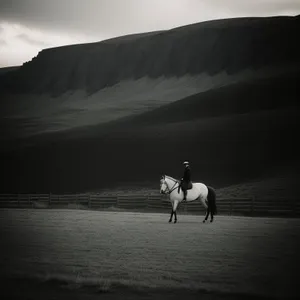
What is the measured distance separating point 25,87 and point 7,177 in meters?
73.2

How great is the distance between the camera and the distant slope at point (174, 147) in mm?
60156

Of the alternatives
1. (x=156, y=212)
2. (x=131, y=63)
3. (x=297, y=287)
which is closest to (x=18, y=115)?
(x=131, y=63)

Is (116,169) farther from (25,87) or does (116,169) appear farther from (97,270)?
(25,87)

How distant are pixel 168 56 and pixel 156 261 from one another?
119288 mm

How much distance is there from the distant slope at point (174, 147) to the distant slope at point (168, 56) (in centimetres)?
2886

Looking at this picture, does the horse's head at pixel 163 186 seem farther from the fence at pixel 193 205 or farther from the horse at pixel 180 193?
the fence at pixel 193 205

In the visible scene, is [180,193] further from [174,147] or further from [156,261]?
[174,147]

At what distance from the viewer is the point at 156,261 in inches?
493

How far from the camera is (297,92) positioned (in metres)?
83.4

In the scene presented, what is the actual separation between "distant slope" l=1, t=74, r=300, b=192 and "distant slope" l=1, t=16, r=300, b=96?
1136 inches

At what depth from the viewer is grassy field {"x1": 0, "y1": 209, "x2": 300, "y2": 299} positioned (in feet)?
32.1

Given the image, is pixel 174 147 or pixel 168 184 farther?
pixel 174 147

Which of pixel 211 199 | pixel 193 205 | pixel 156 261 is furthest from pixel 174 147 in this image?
pixel 156 261

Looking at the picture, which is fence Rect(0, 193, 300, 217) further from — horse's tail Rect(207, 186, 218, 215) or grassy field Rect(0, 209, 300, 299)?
grassy field Rect(0, 209, 300, 299)
